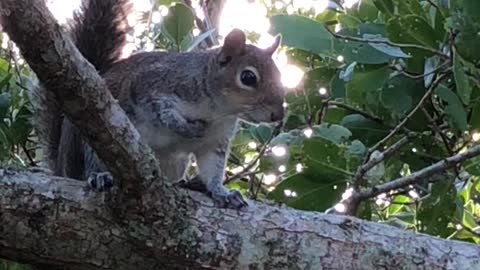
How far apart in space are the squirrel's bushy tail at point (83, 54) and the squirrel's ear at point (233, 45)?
225 millimetres

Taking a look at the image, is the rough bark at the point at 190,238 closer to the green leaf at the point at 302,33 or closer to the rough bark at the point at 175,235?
the rough bark at the point at 175,235

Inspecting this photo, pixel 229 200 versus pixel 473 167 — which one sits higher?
pixel 473 167

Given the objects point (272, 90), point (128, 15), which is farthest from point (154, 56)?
point (272, 90)

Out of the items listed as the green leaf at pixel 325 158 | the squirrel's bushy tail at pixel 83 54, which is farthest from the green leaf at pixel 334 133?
the squirrel's bushy tail at pixel 83 54

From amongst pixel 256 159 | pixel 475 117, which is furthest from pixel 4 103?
pixel 475 117

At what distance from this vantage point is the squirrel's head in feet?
6.28

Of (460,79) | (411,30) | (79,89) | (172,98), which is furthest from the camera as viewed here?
(172,98)

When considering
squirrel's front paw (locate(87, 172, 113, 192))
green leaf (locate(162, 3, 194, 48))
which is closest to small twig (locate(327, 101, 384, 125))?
green leaf (locate(162, 3, 194, 48))

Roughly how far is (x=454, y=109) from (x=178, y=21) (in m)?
0.61

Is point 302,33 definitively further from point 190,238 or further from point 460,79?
point 190,238

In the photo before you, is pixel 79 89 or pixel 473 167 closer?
pixel 79 89

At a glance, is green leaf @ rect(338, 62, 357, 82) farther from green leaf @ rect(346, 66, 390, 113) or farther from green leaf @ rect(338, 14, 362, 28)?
green leaf @ rect(338, 14, 362, 28)

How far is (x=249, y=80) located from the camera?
6.54 ft

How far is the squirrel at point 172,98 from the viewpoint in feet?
6.18
